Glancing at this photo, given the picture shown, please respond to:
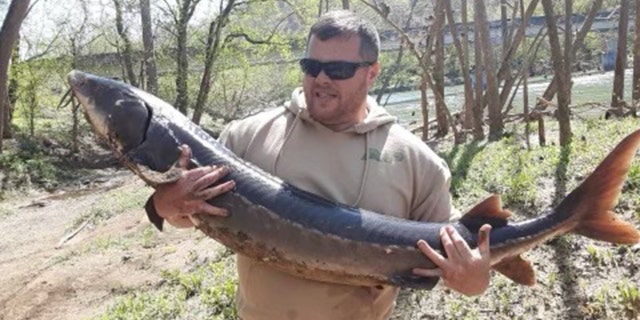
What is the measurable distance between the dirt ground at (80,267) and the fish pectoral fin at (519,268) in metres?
5.37

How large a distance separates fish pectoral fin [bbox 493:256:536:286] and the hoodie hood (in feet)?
2.30

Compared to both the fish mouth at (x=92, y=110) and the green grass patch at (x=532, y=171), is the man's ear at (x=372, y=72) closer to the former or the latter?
the fish mouth at (x=92, y=110)

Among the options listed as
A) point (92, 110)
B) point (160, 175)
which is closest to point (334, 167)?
point (160, 175)

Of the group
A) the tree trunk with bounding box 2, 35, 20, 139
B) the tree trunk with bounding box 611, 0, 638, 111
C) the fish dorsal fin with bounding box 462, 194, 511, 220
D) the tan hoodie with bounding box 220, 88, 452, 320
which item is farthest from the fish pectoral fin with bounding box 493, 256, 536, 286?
the tree trunk with bounding box 2, 35, 20, 139

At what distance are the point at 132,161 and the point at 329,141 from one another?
2.62ft

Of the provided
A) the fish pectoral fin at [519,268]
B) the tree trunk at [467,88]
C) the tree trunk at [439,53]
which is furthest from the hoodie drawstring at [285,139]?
the tree trunk at [467,88]

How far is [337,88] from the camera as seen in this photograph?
249cm

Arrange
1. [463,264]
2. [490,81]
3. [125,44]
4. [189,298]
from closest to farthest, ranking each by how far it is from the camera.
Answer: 1. [463,264]
2. [189,298]
3. [490,81]
4. [125,44]

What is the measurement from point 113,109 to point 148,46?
24.0 metres

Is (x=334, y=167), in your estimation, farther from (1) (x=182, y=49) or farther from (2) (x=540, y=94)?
(2) (x=540, y=94)

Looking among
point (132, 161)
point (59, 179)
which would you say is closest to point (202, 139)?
point (132, 161)

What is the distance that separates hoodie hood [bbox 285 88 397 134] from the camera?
253cm

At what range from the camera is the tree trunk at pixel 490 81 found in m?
12.2

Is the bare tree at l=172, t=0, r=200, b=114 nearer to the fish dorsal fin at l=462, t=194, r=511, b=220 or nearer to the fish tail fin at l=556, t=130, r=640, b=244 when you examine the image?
the fish dorsal fin at l=462, t=194, r=511, b=220
